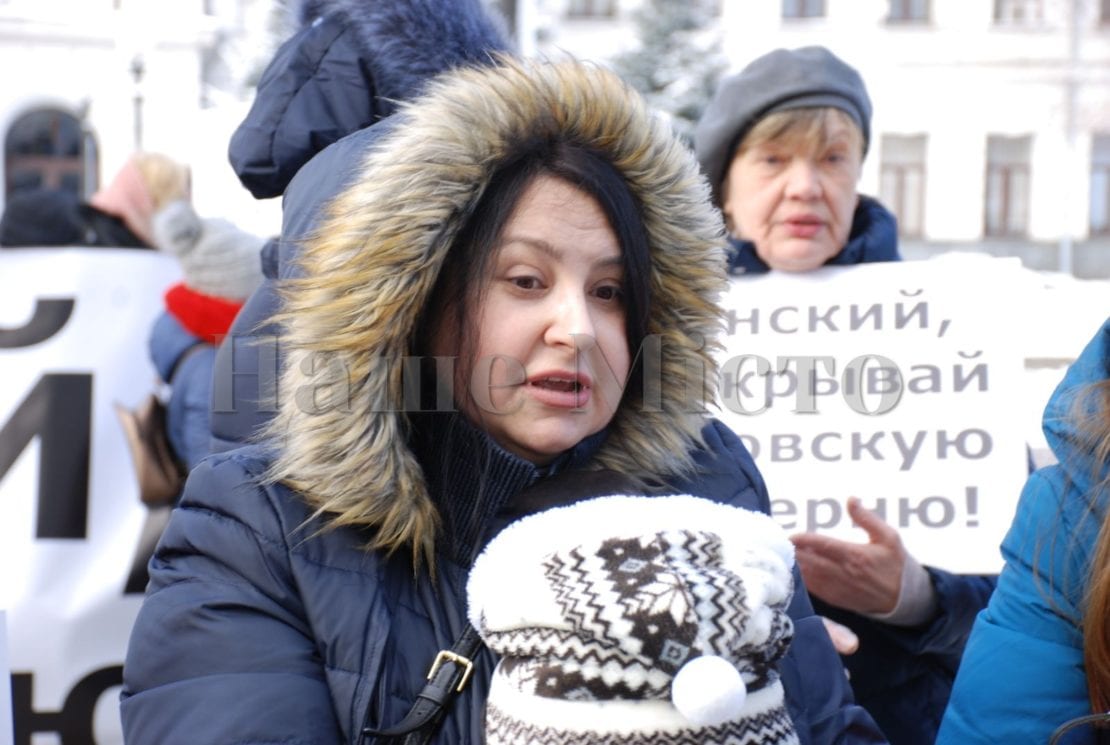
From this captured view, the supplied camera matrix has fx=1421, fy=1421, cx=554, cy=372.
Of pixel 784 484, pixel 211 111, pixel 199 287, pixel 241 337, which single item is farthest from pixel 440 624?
pixel 211 111

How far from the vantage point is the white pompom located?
1.42m

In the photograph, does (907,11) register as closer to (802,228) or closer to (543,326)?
(802,228)

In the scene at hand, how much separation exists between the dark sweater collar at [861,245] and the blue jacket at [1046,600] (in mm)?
1176

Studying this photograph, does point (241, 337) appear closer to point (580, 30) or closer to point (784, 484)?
point (784, 484)

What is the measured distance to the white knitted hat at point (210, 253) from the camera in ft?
12.6

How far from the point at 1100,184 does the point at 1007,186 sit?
61.0 inches

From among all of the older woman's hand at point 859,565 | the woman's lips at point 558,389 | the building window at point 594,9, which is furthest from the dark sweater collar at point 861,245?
the building window at point 594,9

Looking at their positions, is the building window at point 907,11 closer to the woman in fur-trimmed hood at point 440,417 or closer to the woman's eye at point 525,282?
the woman in fur-trimmed hood at point 440,417

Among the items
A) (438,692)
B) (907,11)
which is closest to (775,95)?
(438,692)

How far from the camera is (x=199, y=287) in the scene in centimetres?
384

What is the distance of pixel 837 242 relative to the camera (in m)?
3.01

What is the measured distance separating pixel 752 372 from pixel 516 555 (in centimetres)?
147

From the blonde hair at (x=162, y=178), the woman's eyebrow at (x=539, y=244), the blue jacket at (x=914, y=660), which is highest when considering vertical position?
the blonde hair at (x=162, y=178)

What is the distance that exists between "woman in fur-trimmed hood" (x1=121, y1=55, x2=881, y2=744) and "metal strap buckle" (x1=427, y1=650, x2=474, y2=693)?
0.05ft
